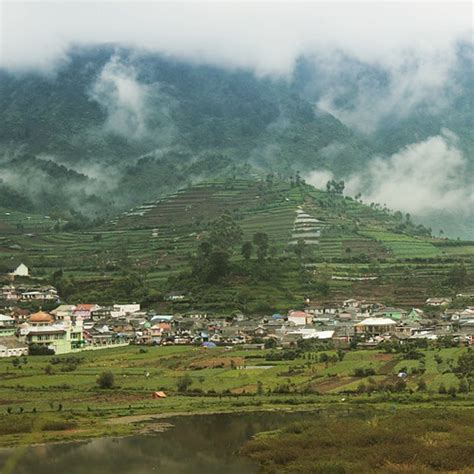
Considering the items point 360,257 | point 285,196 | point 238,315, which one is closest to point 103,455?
point 238,315

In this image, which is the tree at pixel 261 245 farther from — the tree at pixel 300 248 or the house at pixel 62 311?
the house at pixel 62 311

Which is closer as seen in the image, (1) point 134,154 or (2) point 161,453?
(2) point 161,453

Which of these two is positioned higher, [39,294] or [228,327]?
[39,294]

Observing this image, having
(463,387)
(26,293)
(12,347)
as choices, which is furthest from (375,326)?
(26,293)

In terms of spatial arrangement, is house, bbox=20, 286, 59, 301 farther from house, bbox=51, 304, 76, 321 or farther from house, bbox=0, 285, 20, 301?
house, bbox=51, 304, 76, 321

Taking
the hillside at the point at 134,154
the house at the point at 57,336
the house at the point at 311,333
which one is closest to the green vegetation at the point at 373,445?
the house at the point at 311,333

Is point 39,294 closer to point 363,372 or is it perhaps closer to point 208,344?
point 208,344
